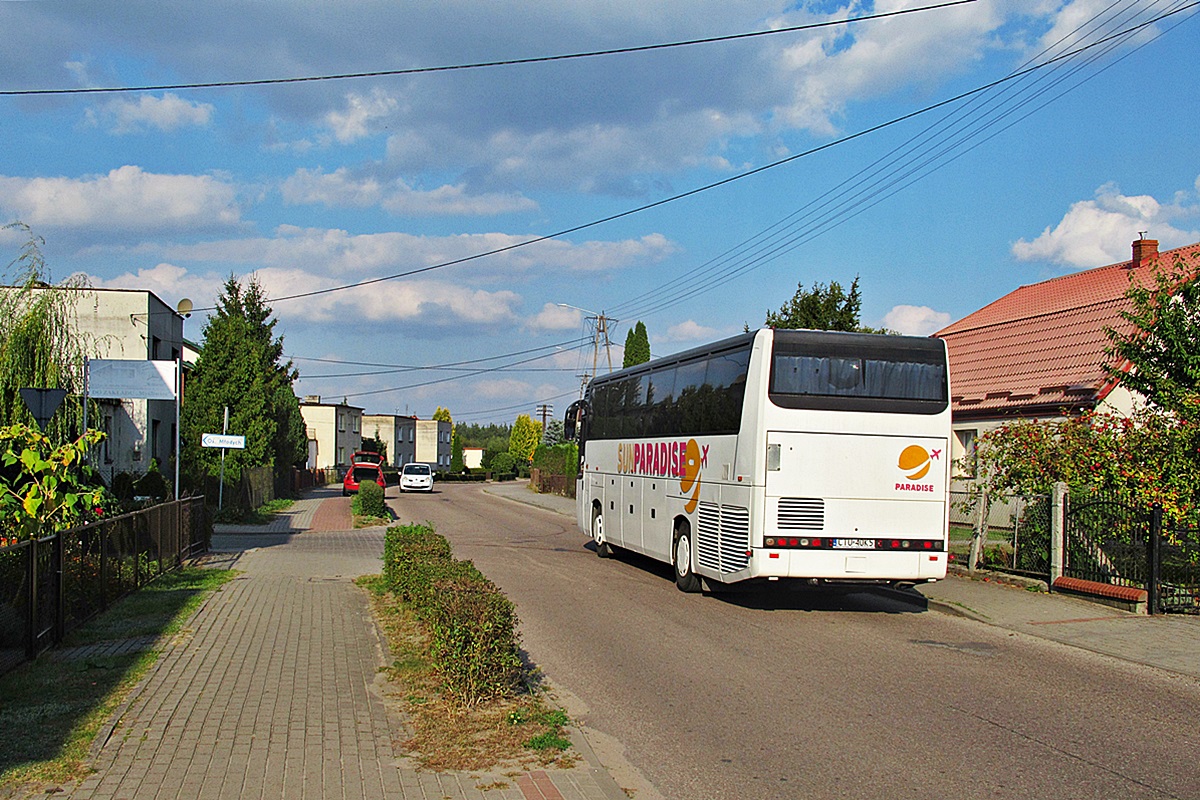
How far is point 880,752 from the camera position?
6508 mm

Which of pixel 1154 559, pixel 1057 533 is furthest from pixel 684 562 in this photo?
pixel 1154 559

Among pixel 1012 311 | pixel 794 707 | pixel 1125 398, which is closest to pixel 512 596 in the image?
pixel 794 707

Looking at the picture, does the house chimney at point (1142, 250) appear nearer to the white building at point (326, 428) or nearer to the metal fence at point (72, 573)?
the metal fence at point (72, 573)

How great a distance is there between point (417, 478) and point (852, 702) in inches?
1891

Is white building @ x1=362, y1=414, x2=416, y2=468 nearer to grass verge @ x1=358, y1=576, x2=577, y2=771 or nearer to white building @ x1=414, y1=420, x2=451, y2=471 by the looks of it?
white building @ x1=414, y1=420, x2=451, y2=471

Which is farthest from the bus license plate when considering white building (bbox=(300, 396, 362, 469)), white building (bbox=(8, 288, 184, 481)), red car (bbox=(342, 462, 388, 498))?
white building (bbox=(300, 396, 362, 469))

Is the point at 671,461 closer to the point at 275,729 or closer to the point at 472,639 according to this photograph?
the point at 472,639

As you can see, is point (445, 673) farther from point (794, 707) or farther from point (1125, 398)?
point (1125, 398)

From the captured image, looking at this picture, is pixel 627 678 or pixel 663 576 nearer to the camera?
pixel 627 678

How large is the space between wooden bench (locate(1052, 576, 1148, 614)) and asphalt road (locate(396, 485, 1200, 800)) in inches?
81.2

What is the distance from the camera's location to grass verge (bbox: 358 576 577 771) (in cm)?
595

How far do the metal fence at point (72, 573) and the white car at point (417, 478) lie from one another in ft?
126

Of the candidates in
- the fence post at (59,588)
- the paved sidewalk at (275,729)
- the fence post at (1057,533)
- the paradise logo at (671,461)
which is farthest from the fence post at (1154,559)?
the fence post at (59,588)

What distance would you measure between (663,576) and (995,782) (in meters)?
11.7
